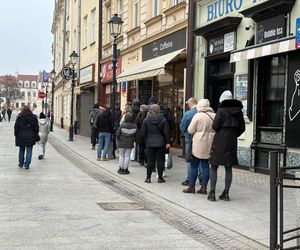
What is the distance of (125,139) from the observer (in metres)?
11.8

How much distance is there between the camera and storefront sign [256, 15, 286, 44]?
10960 mm

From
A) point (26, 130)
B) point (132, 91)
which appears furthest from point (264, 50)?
point (132, 91)

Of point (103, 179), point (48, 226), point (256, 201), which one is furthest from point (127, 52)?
point (48, 226)

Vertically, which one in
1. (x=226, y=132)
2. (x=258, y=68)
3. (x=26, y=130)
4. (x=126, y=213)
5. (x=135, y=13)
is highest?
(x=135, y=13)

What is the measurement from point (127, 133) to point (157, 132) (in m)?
1.56

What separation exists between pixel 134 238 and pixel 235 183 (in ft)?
16.0

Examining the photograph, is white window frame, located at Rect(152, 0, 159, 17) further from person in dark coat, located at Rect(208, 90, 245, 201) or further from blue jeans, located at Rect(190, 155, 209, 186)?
person in dark coat, located at Rect(208, 90, 245, 201)

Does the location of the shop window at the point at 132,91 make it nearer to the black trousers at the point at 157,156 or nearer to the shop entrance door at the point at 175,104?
the shop entrance door at the point at 175,104

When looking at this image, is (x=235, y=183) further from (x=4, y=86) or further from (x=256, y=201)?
(x=4, y=86)

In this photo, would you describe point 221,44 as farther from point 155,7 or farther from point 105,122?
point 155,7

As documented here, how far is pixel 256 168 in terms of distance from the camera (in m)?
11.9

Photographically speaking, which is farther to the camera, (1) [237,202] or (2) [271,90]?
(2) [271,90]

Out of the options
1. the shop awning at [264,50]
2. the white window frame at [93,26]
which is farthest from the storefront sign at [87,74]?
the shop awning at [264,50]

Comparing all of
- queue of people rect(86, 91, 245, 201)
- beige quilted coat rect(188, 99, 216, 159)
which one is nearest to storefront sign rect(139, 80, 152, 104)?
queue of people rect(86, 91, 245, 201)
